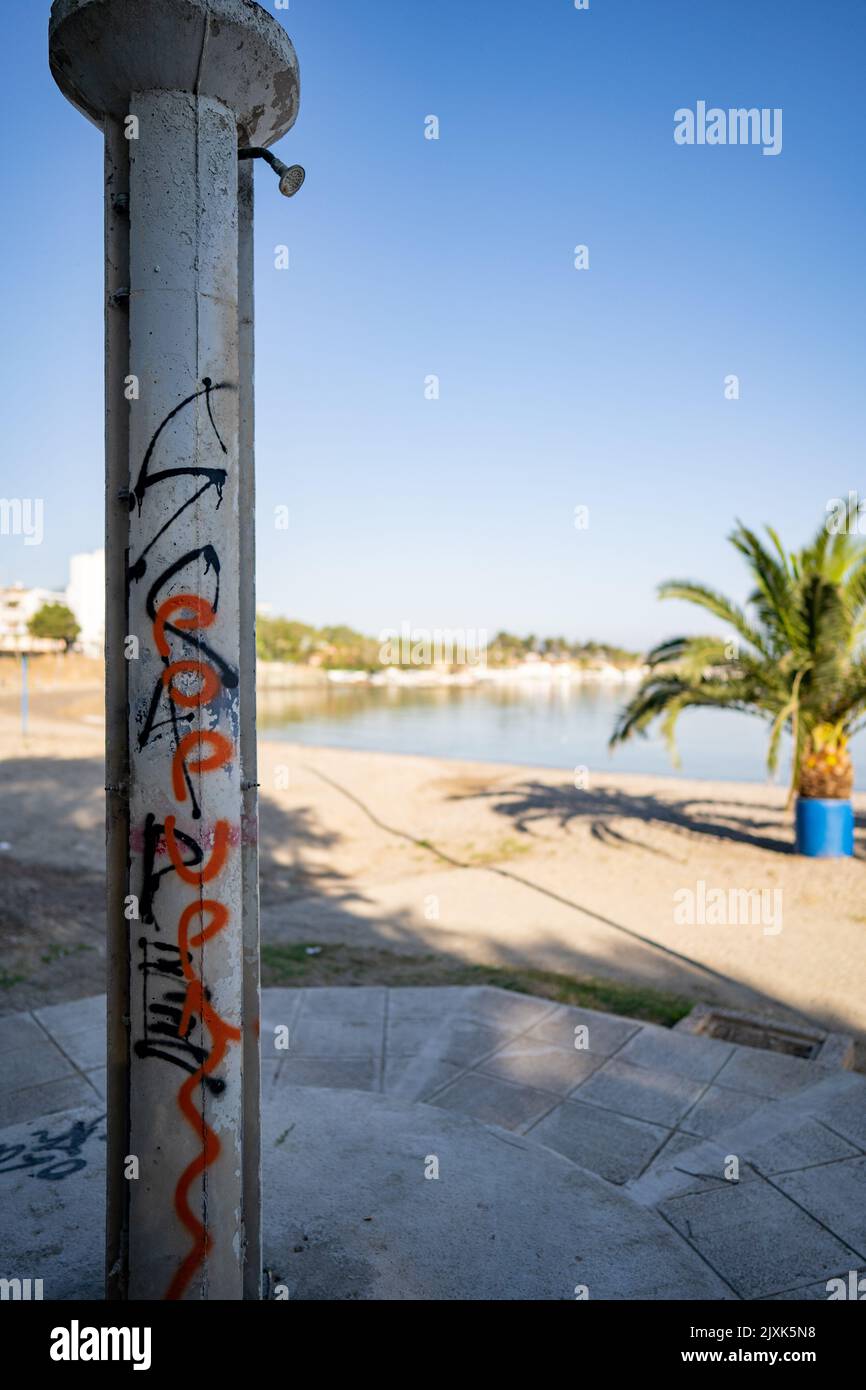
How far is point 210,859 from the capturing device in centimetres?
281

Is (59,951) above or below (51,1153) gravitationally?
below

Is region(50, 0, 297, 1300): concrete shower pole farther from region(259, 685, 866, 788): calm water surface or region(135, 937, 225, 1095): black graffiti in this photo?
region(259, 685, 866, 788): calm water surface

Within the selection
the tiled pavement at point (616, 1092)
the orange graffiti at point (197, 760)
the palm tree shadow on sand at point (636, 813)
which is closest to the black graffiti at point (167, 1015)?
the orange graffiti at point (197, 760)

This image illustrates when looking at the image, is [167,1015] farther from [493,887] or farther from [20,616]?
[20,616]

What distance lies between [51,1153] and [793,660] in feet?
33.8

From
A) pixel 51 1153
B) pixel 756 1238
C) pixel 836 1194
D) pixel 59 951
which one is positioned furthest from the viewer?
pixel 59 951

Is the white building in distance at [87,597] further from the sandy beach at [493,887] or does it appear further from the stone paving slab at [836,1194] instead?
the stone paving slab at [836,1194]

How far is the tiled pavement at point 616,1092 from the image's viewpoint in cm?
386

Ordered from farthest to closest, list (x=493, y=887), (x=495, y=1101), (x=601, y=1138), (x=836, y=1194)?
1. (x=493, y=887)
2. (x=495, y=1101)
3. (x=601, y=1138)
4. (x=836, y=1194)

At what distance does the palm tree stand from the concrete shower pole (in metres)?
9.52

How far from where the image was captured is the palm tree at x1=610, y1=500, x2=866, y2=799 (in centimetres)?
1148

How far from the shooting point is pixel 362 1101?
15.9 feet

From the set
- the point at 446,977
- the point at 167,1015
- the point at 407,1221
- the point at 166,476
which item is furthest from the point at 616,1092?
the point at 166,476

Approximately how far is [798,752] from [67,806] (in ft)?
38.2
